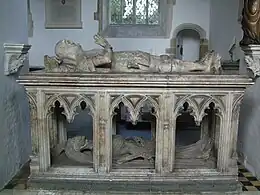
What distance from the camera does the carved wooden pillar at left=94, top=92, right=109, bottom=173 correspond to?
2477mm

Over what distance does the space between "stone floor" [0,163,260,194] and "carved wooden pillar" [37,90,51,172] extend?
25 cm

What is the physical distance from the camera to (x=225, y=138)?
2535 millimetres

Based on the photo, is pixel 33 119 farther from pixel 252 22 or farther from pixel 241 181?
pixel 252 22

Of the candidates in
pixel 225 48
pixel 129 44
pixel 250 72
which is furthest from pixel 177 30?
pixel 250 72

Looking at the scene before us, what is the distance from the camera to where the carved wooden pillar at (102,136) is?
248 cm

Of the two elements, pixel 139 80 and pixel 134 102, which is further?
pixel 134 102

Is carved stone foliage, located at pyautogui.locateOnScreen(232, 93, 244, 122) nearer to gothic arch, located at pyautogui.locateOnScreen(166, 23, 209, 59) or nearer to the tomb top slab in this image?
the tomb top slab

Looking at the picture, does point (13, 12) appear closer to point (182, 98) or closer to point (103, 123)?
point (103, 123)

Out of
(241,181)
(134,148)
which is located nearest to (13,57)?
(134,148)

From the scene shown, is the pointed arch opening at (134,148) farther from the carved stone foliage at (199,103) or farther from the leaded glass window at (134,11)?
the leaded glass window at (134,11)

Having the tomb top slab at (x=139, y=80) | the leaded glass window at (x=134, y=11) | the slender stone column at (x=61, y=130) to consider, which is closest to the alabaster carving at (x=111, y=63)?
the tomb top slab at (x=139, y=80)

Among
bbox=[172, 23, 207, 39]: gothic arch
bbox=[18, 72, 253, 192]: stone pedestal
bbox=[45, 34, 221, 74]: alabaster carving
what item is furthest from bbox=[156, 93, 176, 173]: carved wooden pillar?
bbox=[172, 23, 207, 39]: gothic arch

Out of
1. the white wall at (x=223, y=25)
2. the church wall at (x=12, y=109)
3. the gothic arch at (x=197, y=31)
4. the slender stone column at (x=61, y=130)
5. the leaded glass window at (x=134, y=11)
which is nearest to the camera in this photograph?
the church wall at (x=12, y=109)

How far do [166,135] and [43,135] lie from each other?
922 mm
